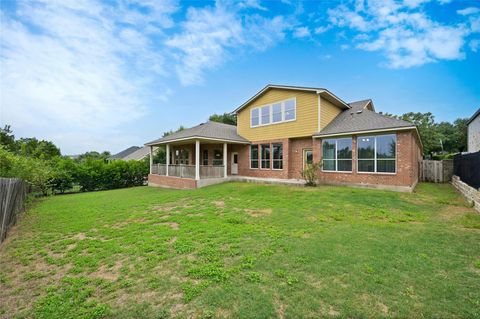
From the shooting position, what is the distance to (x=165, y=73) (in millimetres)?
18641

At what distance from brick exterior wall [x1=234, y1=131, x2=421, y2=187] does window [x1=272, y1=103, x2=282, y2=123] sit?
164cm

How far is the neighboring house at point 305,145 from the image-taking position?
11.6 metres

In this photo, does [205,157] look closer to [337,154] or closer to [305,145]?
[305,145]

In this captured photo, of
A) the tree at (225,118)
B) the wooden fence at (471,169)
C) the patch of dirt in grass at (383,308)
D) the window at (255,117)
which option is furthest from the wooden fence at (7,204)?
the tree at (225,118)

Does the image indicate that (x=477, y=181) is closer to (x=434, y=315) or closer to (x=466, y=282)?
(x=466, y=282)

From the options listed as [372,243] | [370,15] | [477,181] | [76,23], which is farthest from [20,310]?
[370,15]

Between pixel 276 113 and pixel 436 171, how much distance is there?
41.7 feet

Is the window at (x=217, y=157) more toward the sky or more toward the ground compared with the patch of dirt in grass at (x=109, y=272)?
more toward the sky

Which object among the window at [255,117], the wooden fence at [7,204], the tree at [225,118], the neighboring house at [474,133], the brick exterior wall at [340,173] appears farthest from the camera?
the tree at [225,118]

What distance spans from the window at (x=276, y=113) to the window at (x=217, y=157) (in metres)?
6.04

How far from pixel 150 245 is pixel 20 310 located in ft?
7.24

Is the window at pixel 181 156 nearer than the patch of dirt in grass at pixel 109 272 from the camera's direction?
No

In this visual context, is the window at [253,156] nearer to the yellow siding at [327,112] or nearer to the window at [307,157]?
the window at [307,157]

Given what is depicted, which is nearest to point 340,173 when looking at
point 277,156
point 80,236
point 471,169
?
point 277,156
